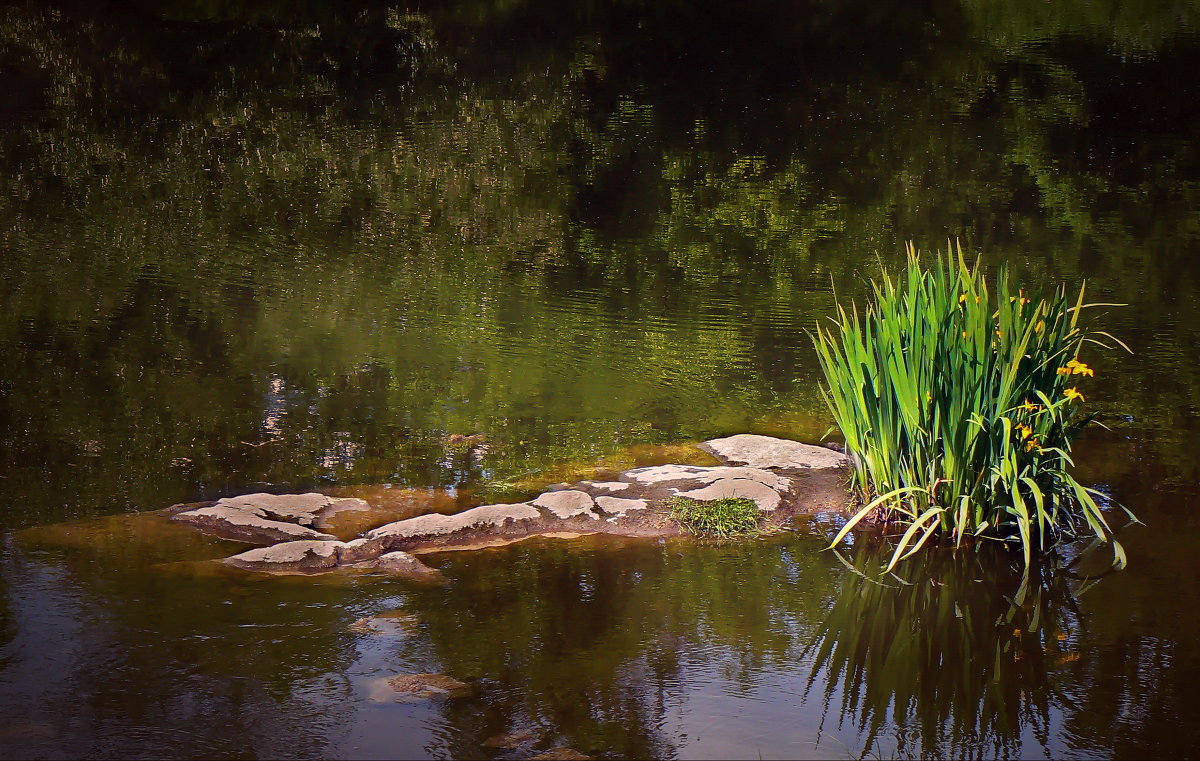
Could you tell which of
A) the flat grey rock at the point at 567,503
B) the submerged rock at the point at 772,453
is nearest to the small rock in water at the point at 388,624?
the flat grey rock at the point at 567,503

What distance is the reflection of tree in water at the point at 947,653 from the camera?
338 centimetres

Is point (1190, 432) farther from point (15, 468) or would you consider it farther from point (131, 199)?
point (131, 199)

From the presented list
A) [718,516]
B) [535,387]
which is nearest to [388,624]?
[718,516]

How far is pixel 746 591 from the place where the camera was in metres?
4.24

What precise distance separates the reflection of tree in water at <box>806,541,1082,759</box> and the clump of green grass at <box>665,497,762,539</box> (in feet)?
1.48

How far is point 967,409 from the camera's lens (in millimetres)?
4457

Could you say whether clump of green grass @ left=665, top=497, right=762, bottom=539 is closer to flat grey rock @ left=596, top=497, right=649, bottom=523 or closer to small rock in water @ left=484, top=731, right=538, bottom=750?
flat grey rock @ left=596, top=497, right=649, bottom=523

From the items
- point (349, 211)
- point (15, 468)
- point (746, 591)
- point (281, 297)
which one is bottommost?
point (746, 591)

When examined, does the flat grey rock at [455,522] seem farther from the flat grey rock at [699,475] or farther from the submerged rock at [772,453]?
the submerged rock at [772,453]

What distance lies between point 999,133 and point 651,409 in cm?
1248

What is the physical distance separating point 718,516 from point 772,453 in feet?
2.83

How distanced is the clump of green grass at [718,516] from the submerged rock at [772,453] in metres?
0.57

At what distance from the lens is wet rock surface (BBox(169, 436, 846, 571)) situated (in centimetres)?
443

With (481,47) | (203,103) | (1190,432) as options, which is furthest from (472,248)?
(481,47)
